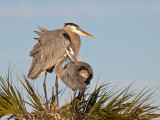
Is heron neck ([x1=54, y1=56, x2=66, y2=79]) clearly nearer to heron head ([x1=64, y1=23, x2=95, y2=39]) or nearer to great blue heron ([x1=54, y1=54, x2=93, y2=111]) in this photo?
great blue heron ([x1=54, y1=54, x2=93, y2=111])

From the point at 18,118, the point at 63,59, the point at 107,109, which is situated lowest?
the point at 18,118

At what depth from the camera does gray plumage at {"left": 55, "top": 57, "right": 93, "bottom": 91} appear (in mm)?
5930

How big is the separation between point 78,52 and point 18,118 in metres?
2.41

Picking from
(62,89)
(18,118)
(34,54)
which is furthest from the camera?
(34,54)

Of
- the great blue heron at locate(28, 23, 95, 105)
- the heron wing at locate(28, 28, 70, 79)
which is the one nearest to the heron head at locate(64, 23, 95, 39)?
the great blue heron at locate(28, 23, 95, 105)

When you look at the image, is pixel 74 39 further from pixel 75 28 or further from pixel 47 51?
pixel 47 51

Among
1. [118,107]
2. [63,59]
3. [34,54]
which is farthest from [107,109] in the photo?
[34,54]

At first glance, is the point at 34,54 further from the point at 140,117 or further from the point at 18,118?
the point at 140,117

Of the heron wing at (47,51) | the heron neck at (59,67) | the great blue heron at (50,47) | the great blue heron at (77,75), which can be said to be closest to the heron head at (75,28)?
the great blue heron at (50,47)

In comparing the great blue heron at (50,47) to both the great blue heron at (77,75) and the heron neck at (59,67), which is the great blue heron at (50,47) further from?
the great blue heron at (77,75)

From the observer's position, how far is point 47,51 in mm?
6898

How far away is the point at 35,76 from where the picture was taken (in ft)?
22.1

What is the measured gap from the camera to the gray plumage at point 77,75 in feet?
19.5

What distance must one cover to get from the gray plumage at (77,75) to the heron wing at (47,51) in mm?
686
